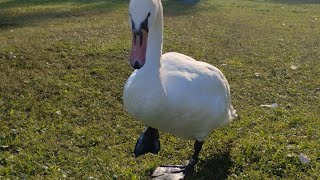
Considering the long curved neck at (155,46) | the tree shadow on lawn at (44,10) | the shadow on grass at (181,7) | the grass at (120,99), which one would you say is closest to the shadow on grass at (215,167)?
the grass at (120,99)

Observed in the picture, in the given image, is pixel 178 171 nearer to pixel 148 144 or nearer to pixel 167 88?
pixel 148 144

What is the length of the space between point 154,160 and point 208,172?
1.88ft

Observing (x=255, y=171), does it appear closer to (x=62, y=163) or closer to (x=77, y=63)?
(x=62, y=163)

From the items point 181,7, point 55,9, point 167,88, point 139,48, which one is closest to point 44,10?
point 55,9

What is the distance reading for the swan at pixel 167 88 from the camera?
3381 millimetres

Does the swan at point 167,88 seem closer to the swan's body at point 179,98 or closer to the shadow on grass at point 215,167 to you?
the swan's body at point 179,98

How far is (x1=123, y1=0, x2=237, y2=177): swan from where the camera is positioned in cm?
338

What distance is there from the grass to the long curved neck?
1121 millimetres

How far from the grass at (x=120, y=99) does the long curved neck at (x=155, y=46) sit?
3.68ft

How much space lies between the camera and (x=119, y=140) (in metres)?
4.93

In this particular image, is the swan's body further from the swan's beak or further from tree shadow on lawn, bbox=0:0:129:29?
tree shadow on lawn, bbox=0:0:129:29

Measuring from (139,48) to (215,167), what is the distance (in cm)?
152

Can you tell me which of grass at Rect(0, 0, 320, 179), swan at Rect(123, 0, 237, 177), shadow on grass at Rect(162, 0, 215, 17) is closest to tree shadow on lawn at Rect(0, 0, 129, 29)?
grass at Rect(0, 0, 320, 179)

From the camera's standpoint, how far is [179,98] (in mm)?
3621
